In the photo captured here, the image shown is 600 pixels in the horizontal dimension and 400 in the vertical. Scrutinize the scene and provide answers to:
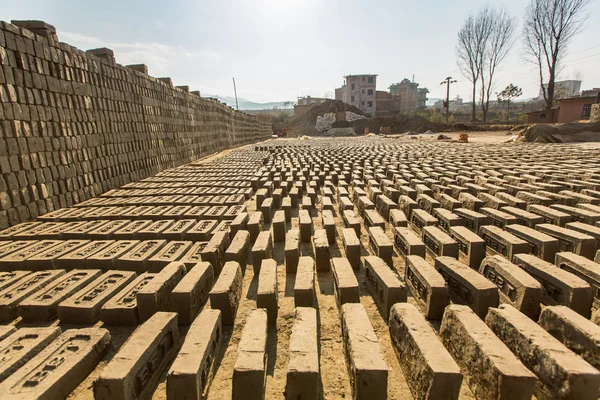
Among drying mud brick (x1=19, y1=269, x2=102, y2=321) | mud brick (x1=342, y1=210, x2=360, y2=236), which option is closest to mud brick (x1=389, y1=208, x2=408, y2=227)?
mud brick (x1=342, y1=210, x2=360, y2=236)

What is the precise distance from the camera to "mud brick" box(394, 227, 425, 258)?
2.49m

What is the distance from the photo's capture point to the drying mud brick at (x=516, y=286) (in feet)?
5.75

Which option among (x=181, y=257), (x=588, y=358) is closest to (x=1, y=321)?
(x=181, y=257)

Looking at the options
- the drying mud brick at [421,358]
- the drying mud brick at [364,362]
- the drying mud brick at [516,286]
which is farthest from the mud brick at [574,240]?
the drying mud brick at [364,362]

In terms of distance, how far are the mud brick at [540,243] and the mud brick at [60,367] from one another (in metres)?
2.94

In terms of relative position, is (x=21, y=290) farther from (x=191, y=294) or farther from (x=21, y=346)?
(x=191, y=294)

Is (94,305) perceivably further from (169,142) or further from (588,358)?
(169,142)

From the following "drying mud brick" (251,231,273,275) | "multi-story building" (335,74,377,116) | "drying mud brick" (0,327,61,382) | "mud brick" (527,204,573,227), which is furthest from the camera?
"multi-story building" (335,74,377,116)

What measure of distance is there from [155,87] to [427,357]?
891cm

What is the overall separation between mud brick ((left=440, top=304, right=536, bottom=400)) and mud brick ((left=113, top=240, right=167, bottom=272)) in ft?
7.17

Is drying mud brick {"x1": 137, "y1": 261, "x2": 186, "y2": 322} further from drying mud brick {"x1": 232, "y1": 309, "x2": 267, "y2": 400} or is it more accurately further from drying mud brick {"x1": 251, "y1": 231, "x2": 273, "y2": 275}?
drying mud brick {"x1": 232, "y1": 309, "x2": 267, "y2": 400}

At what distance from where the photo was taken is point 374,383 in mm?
1246

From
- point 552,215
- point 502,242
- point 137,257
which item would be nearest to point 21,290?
point 137,257

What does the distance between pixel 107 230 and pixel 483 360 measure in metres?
3.45
